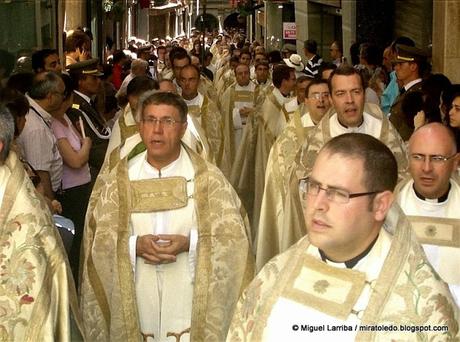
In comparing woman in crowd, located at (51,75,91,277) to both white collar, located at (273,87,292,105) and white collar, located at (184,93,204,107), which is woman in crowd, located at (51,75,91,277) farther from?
white collar, located at (273,87,292,105)

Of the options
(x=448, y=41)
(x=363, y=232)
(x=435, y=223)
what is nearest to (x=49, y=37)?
(x=448, y=41)

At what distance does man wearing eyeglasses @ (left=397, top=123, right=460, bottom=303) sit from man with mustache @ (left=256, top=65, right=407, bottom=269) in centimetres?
146

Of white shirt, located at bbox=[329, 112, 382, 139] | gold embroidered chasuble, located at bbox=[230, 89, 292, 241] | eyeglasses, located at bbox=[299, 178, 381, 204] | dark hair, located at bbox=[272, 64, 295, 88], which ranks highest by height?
eyeglasses, located at bbox=[299, 178, 381, 204]

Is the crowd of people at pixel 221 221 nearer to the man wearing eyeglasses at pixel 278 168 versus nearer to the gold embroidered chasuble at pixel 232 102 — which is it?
the man wearing eyeglasses at pixel 278 168

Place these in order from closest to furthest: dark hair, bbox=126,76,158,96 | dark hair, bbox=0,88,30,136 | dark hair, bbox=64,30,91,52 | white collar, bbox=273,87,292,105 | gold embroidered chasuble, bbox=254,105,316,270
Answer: dark hair, bbox=0,88,30,136 < gold embroidered chasuble, bbox=254,105,316,270 < dark hair, bbox=126,76,158,96 < white collar, bbox=273,87,292,105 < dark hair, bbox=64,30,91,52

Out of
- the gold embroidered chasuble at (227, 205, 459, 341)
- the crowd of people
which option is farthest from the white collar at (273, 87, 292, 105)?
the gold embroidered chasuble at (227, 205, 459, 341)

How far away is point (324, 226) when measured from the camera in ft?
12.2

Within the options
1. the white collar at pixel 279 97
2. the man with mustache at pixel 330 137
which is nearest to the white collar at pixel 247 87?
the white collar at pixel 279 97

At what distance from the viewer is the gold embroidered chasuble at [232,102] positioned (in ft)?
44.6

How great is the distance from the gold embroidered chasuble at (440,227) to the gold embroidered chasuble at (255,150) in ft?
22.8

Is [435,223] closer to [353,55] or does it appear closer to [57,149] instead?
[57,149]

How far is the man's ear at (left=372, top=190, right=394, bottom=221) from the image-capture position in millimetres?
3779

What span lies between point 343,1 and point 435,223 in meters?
16.6

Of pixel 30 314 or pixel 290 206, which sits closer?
pixel 30 314
